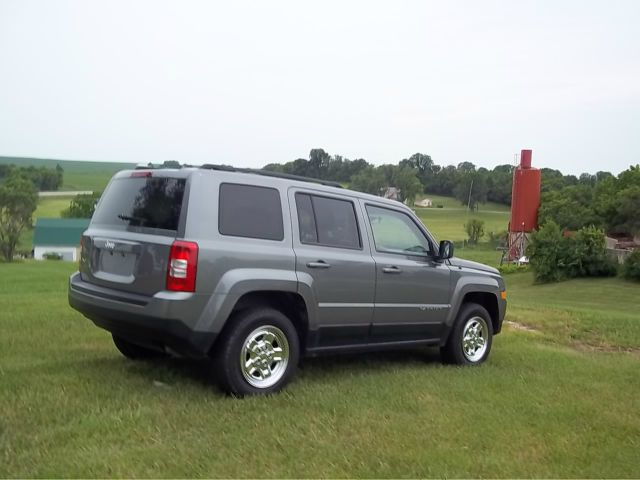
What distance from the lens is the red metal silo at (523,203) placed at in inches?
2362

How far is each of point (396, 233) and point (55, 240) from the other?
68061 mm

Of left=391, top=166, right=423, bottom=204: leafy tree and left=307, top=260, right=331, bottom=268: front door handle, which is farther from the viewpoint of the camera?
left=391, top=166, right=423, bottom=204: leafy tree

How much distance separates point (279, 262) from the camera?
534cm

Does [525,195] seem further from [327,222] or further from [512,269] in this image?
[327,222]

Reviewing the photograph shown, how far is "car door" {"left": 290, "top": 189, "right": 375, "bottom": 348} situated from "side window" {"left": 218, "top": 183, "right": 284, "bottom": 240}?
0.20m

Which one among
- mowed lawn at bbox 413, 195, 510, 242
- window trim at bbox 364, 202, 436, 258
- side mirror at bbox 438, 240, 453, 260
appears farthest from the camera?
mowed lawn at bbox 413, 195, 510, 242

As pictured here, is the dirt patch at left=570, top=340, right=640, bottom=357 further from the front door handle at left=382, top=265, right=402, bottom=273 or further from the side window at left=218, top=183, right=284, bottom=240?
the side window at left=218, top=183, right=284, bottom=240

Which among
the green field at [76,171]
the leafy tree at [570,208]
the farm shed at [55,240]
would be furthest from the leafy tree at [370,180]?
the green field at [76,171]

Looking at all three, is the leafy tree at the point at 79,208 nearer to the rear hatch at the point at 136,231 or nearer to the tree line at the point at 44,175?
the tree line at the point at 44,175

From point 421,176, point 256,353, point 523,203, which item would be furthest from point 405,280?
point 523,203

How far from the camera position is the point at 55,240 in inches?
2685

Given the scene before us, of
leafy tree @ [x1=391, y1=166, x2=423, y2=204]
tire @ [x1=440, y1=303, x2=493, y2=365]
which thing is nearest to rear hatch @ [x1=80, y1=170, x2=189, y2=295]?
tire @ [x1=440, y1=303, x2=493, y2=365]

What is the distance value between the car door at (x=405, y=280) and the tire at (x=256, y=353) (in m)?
1.09

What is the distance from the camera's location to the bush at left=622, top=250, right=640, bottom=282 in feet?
128
